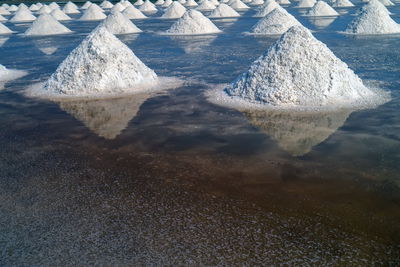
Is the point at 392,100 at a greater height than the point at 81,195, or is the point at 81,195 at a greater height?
the point at 392,100

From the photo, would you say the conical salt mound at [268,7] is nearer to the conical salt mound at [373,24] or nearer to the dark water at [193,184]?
the conical salt mound at [373,24]

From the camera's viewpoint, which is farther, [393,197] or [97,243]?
[393,197]

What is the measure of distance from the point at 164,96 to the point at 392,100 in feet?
15.9

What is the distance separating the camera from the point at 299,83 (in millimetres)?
8000

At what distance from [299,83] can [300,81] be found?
2.2 inches

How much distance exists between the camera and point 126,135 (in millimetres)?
6688

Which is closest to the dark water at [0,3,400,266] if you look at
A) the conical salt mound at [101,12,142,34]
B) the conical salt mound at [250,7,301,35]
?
the conical salt mound at [250,7,301,35]

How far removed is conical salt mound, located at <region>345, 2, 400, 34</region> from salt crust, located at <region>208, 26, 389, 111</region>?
1031 cm

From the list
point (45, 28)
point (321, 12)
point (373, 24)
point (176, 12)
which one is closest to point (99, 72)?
point (373, 24)

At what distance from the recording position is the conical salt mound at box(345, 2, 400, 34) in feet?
57.2

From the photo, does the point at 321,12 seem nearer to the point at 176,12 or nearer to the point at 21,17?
the point at 176,12

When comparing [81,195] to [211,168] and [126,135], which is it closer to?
[211,168]

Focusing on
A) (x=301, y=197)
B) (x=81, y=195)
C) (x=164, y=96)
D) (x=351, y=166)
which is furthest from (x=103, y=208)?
(x=164, y=96)

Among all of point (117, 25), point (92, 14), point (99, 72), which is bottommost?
point (99, 72)
